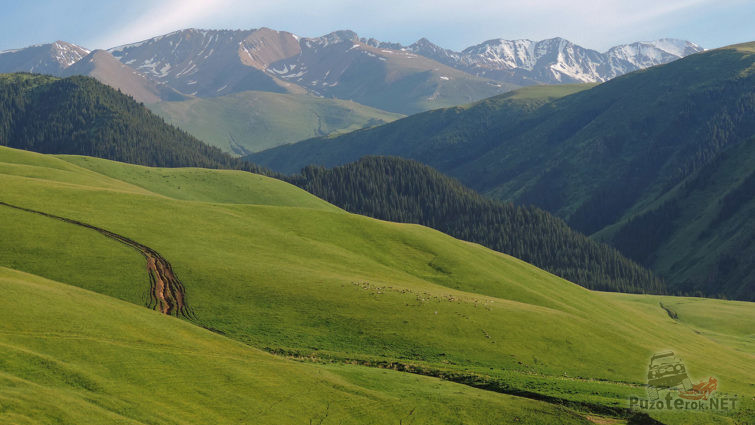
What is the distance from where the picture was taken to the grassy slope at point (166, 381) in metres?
37.3

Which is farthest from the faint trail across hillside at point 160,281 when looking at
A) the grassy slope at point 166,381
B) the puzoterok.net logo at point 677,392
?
the puzoterok.net logo at point 677,392

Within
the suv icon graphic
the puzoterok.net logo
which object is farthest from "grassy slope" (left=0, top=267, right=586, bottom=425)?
the suv icon graphic

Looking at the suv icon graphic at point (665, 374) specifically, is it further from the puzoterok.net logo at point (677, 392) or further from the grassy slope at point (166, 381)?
the grassy slope at point (166, 381)

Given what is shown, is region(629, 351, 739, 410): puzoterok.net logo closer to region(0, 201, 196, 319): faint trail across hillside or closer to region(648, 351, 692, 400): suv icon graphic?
region(648, 351, 692, 400): suv icon graphic

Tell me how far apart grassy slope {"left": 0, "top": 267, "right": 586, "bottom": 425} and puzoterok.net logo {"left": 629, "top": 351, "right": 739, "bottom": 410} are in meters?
11.4

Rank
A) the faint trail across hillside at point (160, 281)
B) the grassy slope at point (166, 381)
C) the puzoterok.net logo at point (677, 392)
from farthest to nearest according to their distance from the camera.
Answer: the faint trail across hillside at point (160, 281), the puzoterok.net logo at point (677, 392), the grassy slope at point (166, 381)

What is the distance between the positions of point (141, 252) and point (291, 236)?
25.2 m

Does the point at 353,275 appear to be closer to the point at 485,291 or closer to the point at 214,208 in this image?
the point at 485,291

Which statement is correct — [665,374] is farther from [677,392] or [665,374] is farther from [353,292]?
[353,292]

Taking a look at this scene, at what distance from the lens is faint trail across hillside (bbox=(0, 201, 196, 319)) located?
65750 millimetres

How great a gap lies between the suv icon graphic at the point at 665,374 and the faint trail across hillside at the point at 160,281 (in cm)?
4747

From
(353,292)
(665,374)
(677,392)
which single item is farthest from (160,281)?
(665,374)

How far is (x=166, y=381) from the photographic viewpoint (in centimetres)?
4278

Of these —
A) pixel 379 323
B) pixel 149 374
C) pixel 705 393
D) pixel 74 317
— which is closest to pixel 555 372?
pixel 705 393
